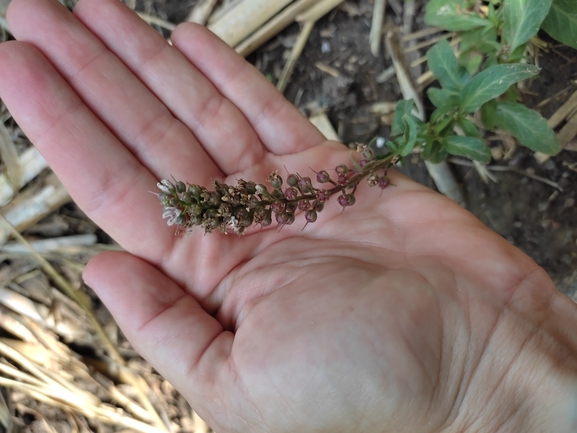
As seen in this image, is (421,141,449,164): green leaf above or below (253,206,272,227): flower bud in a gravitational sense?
below

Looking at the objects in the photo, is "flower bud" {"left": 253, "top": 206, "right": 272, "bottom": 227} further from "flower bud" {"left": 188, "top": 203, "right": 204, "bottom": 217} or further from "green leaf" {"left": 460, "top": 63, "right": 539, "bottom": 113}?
"green leaf" {"left": 460, "top": 63, "right": 539, "bottom": 113}

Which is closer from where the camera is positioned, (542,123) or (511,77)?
(511,77)

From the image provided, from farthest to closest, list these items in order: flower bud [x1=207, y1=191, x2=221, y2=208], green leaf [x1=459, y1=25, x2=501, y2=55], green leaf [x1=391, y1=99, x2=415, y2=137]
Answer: green leaf [x1=459, y1=25, x2=501, y2=55], green leaf [x1=391, y1=99, x2=415, y2=137], flower bud [x1=207, y1=191, x2=221, y2=208]

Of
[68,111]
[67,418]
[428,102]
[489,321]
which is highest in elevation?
[68,111]

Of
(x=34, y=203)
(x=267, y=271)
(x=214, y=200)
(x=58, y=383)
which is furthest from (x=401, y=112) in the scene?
(x=58, y=383)

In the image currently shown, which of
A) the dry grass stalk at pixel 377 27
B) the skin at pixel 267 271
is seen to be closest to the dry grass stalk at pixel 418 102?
the dry grass stalk at pixel 377 27

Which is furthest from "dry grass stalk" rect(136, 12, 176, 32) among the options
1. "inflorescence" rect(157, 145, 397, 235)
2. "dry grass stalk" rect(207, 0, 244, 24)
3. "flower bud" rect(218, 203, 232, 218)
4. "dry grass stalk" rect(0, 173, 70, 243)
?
"flower bud" rect(218, 203, 232, 218)

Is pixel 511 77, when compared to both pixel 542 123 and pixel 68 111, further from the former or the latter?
pixel 68 111

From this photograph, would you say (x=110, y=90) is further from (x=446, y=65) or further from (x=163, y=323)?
(x=446, y=65)

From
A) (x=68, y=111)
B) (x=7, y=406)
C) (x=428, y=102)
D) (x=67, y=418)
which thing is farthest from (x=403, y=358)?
(x=7, y=406)
